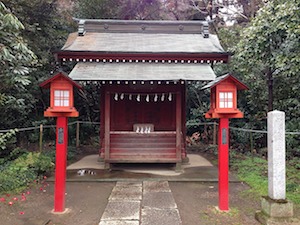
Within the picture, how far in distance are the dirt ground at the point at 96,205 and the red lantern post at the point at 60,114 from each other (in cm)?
35

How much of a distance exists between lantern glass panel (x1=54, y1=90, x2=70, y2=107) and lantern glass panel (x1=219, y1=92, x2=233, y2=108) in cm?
268

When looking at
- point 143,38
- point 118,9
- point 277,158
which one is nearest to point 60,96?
point 277,158

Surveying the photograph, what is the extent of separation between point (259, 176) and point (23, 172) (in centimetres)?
569

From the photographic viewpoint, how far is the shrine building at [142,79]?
689 centimetres

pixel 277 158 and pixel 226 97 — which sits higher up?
pixel 226 97

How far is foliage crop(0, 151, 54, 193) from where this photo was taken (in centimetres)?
534

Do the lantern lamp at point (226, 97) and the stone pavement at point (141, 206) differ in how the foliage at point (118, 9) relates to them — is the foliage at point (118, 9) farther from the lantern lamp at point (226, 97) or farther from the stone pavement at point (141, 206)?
the lantern lamp at point (226, 97)

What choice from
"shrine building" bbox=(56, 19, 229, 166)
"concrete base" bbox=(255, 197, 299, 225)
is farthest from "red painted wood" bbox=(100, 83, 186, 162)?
"concrete base" bbox=(255, 197, 299, 225)

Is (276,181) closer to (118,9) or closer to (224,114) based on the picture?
(224,114)

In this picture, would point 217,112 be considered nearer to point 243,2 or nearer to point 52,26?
point 52,26

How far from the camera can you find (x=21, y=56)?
15.3 feet

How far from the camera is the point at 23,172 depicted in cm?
589

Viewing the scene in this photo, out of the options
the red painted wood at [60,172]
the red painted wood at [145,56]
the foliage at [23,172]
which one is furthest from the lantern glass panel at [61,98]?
the red painted wood at [145,56]

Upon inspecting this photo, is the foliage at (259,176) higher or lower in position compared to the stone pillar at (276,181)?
lower
